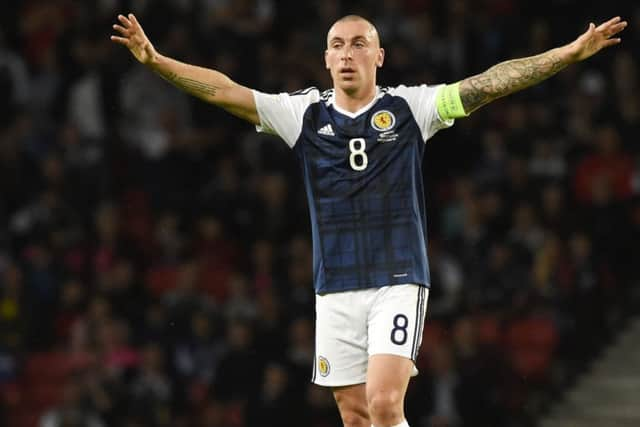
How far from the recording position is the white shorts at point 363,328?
7.07m

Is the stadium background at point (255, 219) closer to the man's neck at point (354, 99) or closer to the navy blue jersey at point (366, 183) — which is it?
the navy blue jersey at point (366, 183)

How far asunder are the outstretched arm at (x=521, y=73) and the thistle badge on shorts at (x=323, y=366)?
1.42 meters

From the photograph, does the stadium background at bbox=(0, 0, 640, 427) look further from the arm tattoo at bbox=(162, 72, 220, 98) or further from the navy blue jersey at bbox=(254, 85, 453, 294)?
the arm tattoo at bbox=(162, 72, 220, 98)

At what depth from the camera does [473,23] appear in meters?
Answer: 15.4

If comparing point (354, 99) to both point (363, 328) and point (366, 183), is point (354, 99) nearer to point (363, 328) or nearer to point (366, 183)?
point (366, 183)

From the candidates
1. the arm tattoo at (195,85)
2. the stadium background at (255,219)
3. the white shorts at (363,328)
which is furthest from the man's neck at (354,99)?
the stadium background at (255,219)

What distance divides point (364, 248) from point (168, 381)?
5.99 m

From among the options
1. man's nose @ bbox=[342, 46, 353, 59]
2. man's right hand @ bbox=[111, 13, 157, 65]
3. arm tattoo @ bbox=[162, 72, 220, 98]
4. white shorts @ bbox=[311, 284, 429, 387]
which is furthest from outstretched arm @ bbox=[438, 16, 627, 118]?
man's right hand @ bbox=[111, 13, 157, 65]

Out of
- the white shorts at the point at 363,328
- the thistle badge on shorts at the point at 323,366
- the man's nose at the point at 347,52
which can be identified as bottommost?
the thistle badge on shorts at the point at 323,366

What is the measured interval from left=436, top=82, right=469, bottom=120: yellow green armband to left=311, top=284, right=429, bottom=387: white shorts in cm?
91

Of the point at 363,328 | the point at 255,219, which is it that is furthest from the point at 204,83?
the point at 255,219

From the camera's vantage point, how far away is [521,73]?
711 cm

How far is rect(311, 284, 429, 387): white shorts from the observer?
7.07 meters

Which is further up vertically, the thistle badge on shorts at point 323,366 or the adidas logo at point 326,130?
the adidas logo at point 326,130
